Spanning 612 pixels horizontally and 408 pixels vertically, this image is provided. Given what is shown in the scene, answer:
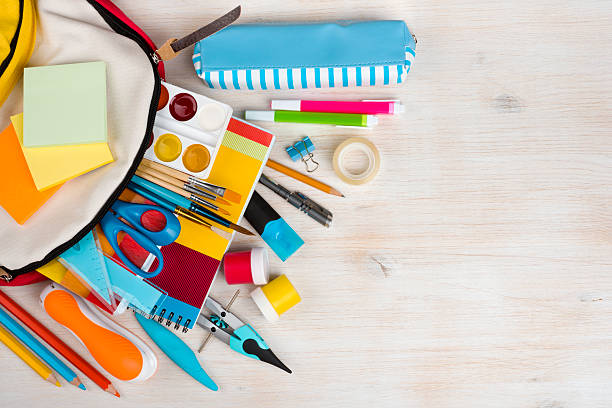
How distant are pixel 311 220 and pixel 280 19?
0.32 m

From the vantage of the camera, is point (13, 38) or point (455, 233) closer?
point (13, 38)

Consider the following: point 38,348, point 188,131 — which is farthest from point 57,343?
Result: point 188,131

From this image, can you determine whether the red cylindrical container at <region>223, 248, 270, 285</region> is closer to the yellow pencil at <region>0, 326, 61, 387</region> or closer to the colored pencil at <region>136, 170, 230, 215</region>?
the colored pencil at <region>136, 170, 230, 215</region>

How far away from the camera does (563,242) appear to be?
761 mm

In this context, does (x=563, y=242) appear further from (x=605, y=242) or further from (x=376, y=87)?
(x=376, y=87)

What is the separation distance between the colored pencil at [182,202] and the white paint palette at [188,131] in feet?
0.12

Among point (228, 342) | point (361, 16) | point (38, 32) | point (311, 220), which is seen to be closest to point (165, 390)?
point (228, 342)

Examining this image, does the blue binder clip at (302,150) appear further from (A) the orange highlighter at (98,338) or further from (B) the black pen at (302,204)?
(A) the orange highlighter at (98,338)

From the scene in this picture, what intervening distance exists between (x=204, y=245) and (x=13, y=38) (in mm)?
377

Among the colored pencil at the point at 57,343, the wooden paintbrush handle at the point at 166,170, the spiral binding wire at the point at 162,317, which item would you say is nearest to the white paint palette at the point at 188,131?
the wooden paintbrush handle at the point at 166,170

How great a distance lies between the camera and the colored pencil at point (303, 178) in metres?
0.75

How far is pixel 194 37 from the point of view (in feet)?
2.17

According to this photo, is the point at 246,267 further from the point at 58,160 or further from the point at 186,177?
the point at 58,160

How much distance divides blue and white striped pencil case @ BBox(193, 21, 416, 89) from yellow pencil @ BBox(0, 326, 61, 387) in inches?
20.5
